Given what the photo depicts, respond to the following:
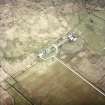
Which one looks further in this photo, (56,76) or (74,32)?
(74,32)

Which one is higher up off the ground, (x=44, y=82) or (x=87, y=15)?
(x=87, y=15)

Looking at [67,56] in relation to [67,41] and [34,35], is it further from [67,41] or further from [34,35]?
[34,35]

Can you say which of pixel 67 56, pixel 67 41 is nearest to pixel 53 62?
pixel 67 56

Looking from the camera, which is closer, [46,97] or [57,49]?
[46,97]

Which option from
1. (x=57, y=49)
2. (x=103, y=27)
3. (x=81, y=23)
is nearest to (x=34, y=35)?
(x=57, y=49)

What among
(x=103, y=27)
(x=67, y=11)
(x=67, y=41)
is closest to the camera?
(x=67, y=41)

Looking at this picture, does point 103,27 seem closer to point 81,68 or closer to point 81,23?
point 81,23

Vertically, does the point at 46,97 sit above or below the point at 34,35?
below

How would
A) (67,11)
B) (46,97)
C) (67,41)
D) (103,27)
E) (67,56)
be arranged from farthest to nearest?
1. (67,11)
2. (103,27)
3. (67,41)
4. (67,56)
5. (46,97)

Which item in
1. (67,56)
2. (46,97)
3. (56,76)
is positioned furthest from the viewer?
(67,56)
